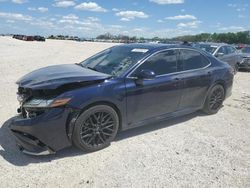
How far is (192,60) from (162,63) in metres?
0.95

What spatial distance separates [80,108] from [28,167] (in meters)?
1.07

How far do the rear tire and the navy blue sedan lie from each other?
4.8 inches

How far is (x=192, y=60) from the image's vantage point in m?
5.60

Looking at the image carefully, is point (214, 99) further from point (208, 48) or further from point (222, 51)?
point (222, 51)

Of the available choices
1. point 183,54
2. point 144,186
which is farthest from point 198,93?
point 144,186

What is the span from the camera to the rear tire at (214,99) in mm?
6009

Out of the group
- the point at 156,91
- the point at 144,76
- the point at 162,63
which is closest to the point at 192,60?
the point at 162,63

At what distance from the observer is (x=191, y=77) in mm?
5375

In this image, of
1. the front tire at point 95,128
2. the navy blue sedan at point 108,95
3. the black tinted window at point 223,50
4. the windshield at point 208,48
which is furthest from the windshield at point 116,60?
the black tinted window at point 223,50

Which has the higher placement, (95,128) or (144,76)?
(144,76)

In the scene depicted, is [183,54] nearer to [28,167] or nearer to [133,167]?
[133,167]

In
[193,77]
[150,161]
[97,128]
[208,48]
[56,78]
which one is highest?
[208,48]

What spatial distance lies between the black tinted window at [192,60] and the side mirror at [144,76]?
1.21 metres

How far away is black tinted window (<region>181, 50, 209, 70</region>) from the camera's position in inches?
213
